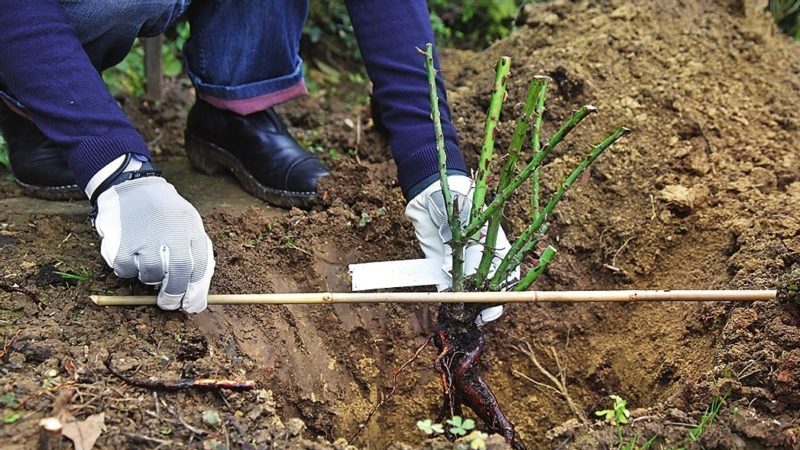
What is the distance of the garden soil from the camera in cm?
169

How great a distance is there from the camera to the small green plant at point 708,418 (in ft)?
5.46

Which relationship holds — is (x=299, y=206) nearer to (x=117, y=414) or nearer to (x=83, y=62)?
(x=83, y=62)

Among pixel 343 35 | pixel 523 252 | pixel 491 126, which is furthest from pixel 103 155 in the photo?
pixel 343 35

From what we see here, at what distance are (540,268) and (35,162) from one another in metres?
1.63

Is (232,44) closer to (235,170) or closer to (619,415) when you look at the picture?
(235,170)

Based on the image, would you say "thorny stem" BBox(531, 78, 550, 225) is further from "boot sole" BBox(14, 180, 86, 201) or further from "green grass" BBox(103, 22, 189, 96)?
"green grass" BBox(103, 22, 189, 96)

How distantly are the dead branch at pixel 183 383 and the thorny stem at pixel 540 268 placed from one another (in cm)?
71

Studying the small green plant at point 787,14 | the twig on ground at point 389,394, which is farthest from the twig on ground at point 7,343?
the small green plant at point 787,14

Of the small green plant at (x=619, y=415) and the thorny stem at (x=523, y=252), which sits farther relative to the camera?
the thorny stem at (x=523, y=252)

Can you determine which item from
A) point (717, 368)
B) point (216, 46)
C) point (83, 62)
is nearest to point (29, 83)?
point (83, 62)

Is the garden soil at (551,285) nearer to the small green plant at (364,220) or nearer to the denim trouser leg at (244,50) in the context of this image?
the small green plant at (364,220)

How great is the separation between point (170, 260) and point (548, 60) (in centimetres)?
175

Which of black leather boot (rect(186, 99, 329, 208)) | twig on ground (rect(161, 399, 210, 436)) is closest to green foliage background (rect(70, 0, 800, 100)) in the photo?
black leather boot (rect(186, 99, 329, 208))

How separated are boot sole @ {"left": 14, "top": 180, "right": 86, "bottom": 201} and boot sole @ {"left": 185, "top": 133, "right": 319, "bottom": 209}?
47 cm
